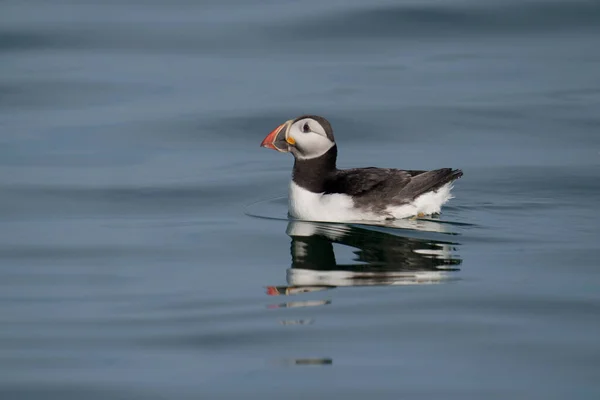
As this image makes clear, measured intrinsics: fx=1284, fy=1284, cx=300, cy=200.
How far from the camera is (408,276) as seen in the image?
375 inches

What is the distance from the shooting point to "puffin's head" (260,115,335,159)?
1147cm

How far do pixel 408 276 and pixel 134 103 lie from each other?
758 cm

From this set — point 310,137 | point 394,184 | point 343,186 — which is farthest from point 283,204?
point 394,184

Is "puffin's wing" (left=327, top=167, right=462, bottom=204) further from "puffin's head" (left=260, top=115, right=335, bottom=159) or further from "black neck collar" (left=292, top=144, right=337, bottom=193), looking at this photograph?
"puffin's head" (left=260, top=115, right=335, bottom=159)

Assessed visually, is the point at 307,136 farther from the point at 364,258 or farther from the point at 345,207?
the point at 364,258

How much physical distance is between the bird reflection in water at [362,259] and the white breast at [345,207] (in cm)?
9

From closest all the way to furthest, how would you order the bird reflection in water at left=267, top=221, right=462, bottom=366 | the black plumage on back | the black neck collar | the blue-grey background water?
the blue-grey background water
the bird reflection in water at left=267, top=221, right=462, bottom=366
the black plumage on back
the black neck collar

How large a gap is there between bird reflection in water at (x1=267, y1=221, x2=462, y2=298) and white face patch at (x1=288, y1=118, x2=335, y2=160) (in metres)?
0.67

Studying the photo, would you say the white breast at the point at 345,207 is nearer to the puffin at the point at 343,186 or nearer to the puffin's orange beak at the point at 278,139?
the puffin at the point at 343,186

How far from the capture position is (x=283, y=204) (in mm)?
12406

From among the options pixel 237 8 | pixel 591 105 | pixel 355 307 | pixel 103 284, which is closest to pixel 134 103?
pixel 237 8

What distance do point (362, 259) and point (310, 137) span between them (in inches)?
67.6

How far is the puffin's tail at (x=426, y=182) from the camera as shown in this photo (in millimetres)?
11148

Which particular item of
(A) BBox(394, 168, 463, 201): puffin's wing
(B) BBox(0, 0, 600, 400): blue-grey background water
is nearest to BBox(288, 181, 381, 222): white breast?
(B) BBox(0, 0, 600, 400): blue-grey background water
